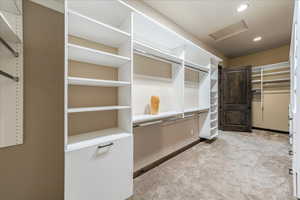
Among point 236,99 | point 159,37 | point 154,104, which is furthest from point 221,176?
point 236,99

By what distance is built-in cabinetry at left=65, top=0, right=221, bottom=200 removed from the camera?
1.10m

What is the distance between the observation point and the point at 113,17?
1.48 meters

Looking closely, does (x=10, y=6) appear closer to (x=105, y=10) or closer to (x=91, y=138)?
(x=105, y=10)

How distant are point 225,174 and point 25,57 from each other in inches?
113

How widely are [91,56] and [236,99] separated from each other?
4632 millimetres

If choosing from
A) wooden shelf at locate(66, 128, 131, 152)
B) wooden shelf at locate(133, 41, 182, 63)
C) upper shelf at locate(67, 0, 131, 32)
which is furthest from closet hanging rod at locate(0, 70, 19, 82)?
wooden shelf at locate(133, 41, 182, 63)

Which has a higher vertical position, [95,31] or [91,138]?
[95,31]

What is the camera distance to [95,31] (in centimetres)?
133

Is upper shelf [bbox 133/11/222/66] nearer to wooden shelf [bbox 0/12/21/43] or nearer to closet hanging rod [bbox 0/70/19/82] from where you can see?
wooden shelf [bbox 0/12/21/43]

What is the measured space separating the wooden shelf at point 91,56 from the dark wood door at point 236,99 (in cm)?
418

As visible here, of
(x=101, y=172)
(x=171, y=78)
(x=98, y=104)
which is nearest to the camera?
(x=101, y=172)

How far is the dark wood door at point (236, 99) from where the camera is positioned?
161 inches

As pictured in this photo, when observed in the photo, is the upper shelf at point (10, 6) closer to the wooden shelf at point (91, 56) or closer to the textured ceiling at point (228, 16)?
the wooden shelf at point (91, 56)

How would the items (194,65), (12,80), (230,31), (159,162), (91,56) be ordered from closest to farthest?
1. (12,80)
2. (91,56)
3. (159,162)
4. (194,65)
5. (230,31)
